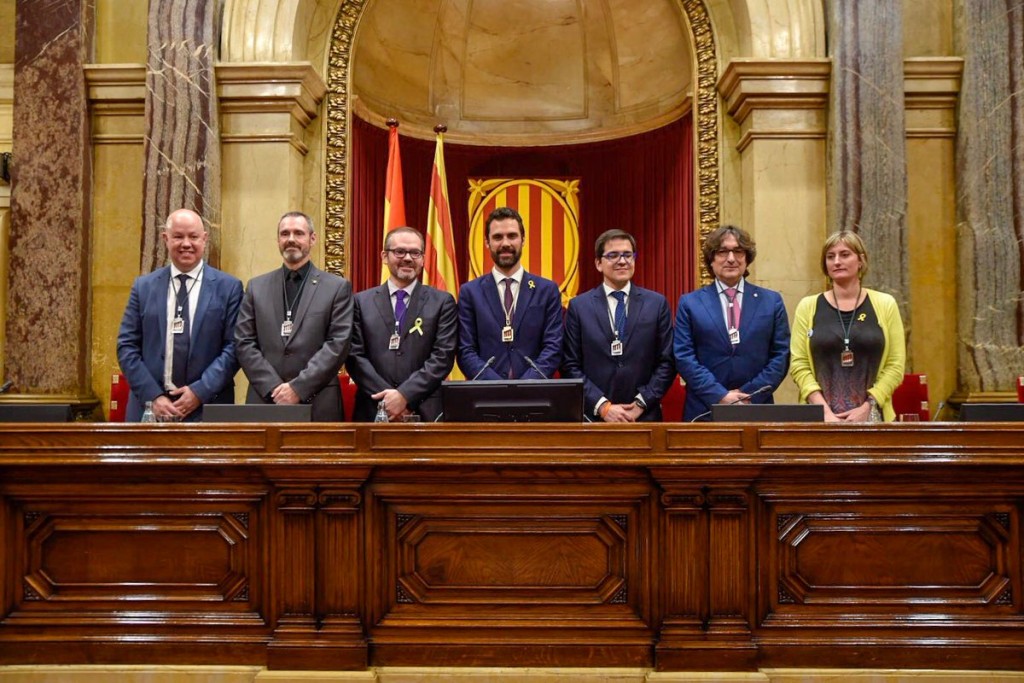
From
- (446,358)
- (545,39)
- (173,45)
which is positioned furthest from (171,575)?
(545,39)

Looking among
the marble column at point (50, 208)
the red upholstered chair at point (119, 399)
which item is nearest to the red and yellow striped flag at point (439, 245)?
the red upholstered chair at point (119, 399)

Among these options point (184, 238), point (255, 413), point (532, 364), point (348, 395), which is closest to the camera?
point (255, 413)

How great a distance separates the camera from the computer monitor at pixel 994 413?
2555 millimetres

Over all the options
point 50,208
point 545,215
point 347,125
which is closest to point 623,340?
point 347,125

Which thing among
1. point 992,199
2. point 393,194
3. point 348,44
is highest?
point 348,44

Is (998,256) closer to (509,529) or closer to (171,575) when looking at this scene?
(509,529)

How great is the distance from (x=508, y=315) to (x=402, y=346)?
0.42 metres

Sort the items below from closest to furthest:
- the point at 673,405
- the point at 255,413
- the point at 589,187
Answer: the point at 255,413 < the point at 673,405 < the point at 589,187

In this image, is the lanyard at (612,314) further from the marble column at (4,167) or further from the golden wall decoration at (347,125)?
the marble column at (4,167)

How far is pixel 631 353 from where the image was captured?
3.41 meters

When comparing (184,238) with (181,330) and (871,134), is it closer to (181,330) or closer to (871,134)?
(181,330)

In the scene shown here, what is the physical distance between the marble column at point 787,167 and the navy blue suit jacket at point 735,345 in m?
1.29

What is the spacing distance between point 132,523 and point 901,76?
161 inches

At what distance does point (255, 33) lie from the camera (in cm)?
472
